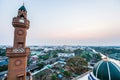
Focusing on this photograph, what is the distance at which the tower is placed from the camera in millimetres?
9039

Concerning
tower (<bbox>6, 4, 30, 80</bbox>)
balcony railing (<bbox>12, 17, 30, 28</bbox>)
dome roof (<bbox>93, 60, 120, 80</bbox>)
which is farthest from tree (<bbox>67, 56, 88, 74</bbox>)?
balcony railing (<bbox>12, 17, 30, 28</bbox>)

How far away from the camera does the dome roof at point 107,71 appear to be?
8.70 meters

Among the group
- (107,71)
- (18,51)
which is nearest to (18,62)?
(18,51)

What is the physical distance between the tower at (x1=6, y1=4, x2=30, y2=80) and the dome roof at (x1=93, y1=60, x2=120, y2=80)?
6870 millimetres

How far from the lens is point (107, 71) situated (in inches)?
353

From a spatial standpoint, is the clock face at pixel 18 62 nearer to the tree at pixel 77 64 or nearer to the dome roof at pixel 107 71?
the dome roof at pixel 107 71

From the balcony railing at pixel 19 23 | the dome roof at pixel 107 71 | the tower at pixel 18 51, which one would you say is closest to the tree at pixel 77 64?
the dome roof at pixel 107 71

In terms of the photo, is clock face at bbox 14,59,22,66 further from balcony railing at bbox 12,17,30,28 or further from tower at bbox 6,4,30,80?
balcony railing at bbox 12,17,30,28

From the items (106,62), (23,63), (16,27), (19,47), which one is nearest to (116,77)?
(106,62)

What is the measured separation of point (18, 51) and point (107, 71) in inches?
318

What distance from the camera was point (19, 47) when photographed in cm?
962

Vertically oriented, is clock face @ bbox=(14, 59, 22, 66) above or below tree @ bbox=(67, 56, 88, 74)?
above

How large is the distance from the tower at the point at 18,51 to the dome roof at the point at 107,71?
687 centimetres

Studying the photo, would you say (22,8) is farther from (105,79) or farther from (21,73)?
(105,79)
